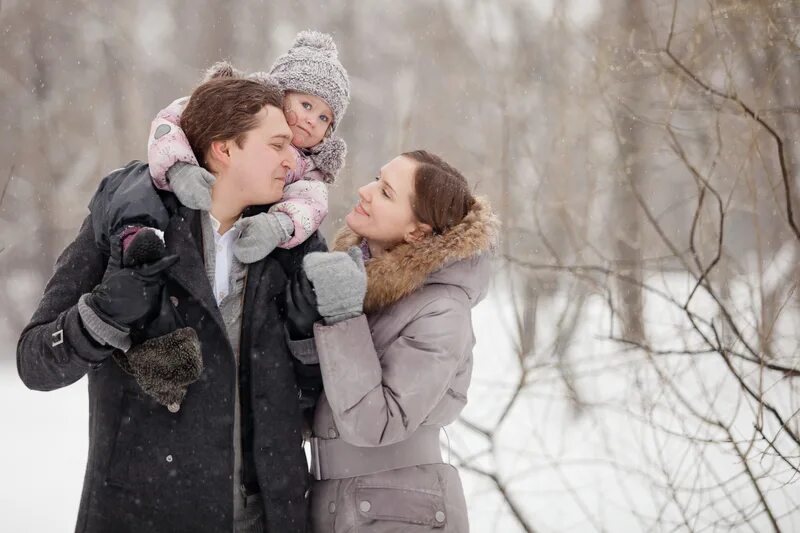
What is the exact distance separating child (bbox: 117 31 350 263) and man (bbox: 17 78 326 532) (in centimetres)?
7

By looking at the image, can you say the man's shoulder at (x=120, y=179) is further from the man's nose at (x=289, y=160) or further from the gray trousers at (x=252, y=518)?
the gray trousers at (x=252, y=518)

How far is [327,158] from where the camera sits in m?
2.70

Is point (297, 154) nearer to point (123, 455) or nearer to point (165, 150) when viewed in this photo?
point (165, 150)

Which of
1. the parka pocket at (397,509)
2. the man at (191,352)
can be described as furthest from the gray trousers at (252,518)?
the parka pocket at (397,509)

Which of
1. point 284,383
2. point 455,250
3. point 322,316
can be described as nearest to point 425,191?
point 455,250

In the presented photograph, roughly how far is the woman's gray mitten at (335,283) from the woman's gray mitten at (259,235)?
0.39ft

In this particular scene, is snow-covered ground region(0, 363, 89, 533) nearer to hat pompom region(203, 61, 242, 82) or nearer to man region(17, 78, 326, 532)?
man region(17, 78, 326, 532)

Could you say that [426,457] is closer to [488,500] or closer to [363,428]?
[363,428]

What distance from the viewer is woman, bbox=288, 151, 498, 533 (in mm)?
2090

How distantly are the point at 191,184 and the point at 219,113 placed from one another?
0.91 feet

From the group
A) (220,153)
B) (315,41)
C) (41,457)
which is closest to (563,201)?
(315,41)

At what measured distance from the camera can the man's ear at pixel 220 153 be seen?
7.30 feet

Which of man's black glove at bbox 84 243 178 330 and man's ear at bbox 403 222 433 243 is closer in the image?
man's black glove at bbox 84 243 178 330

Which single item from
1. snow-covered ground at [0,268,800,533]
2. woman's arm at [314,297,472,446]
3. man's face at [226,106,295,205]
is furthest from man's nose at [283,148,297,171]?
snow-covered ground at [0,268,800,533]
